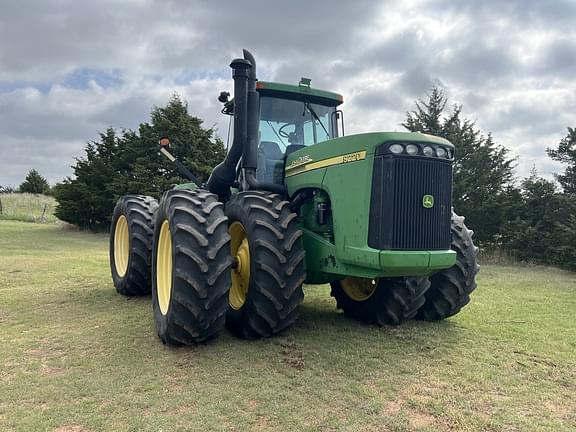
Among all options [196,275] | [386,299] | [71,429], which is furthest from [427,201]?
[71,429]

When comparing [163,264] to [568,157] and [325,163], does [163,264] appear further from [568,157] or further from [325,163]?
[568,157]

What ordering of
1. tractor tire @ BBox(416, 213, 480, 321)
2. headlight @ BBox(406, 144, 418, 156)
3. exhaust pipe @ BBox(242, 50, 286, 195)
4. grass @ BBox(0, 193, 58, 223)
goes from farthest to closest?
grass @ BBox(0, 193, 58, 223)
tractor tire @ BBox(416, 213, 480, 321)
exhaust pipe @ BBox(242, 50, 286, 195)
headlight @ BBox(406, 144, 418, 156)

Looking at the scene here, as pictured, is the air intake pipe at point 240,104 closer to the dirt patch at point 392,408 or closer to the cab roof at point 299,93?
the cab roof at point 299,93

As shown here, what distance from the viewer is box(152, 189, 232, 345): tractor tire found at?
13.3 ft

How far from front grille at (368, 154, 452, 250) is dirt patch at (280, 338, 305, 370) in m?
1.13

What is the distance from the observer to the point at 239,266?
15.7 feet

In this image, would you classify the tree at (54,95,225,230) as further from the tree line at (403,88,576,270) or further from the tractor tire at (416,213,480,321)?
the tractor tire at (416,213,480,321)

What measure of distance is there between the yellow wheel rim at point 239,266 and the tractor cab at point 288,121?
0.80 metres

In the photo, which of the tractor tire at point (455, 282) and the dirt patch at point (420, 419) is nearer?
the dirt patch at point (420, 419)

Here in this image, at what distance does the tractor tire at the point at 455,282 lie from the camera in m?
5.14

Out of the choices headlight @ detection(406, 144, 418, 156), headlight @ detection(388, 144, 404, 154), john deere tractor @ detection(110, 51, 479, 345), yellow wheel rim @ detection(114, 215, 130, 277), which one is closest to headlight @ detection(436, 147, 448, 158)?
john deere tractor @ detection(110, 51, 479, 345)

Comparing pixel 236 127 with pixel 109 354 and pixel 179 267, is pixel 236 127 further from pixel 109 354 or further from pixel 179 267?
pixel 109 354

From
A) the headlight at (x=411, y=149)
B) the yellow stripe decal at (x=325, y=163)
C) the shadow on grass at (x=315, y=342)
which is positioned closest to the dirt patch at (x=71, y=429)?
the shadow on grass at (x=315, y=342)

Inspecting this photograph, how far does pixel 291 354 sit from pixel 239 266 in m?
1.02
